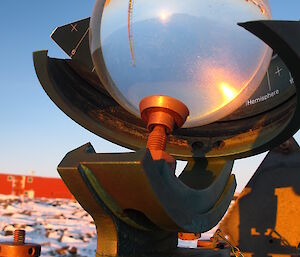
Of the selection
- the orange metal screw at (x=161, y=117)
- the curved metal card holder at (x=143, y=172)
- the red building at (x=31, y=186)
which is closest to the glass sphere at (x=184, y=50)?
the orange metal screw at (x=161, y=117)

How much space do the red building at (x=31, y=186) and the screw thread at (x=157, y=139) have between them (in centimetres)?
2186

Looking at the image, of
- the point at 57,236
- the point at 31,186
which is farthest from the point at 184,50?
the point at 31,186

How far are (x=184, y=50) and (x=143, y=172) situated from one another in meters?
0.59

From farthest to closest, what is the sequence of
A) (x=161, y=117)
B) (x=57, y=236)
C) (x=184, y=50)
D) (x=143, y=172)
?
(x=57, y=236)
(x=161, y=117)
(x=184, y=50)
(x=143, y=172)

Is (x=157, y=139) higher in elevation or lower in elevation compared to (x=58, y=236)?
higher

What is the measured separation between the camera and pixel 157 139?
6.39ft

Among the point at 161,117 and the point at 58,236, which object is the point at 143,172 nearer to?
the point at 161,117

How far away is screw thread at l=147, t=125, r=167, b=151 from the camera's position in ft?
6.34

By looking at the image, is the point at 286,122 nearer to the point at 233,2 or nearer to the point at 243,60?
the point at 243,60

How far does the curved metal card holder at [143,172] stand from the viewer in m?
1.63

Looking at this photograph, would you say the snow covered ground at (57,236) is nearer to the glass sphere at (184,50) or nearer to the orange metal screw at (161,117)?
the orange metal screw at (161,117)

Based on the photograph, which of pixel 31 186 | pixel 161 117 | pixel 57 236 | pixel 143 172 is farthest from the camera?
pixel 31 186

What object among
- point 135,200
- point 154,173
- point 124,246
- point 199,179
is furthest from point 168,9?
point 199,179

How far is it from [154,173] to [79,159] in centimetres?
38
